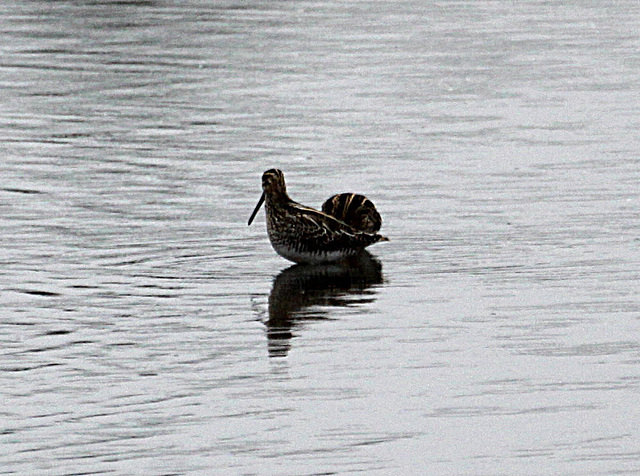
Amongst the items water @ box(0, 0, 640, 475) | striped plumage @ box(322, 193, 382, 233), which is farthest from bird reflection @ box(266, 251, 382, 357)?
striped plumage @ box(322, 193, 382, 233)

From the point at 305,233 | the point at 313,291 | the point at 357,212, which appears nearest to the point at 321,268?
the point at 305,233

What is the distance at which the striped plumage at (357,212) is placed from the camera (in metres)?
14.2

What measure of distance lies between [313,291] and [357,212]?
156 centimetres

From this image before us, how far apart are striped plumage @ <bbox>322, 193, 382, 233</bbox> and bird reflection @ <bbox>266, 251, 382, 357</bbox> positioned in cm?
23

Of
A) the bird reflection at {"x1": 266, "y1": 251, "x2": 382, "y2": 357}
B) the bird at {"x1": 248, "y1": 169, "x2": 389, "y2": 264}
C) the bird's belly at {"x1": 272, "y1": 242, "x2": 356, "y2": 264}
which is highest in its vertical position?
the bird at {"x1": 248, "y1": 169, "x2": 389, "y2": 264}

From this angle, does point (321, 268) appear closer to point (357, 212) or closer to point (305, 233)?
point (305, 233)

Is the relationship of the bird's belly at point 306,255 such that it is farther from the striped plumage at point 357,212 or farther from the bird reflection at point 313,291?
the striped plumage at point 357,212

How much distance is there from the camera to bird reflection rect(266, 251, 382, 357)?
37.5 ft

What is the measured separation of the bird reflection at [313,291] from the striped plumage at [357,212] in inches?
9.2

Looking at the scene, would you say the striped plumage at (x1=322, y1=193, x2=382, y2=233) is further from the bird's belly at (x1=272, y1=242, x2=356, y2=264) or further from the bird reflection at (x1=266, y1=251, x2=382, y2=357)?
the bird's belly at (x1=272, y1=242, x2=356, y2=264)

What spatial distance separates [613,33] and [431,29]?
3126mm

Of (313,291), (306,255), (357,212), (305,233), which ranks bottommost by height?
(313,291)

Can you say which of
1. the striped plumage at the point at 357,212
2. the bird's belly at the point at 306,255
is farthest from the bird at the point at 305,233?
the striped plumage at the point at 357,212

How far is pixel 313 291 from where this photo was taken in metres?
12.8
